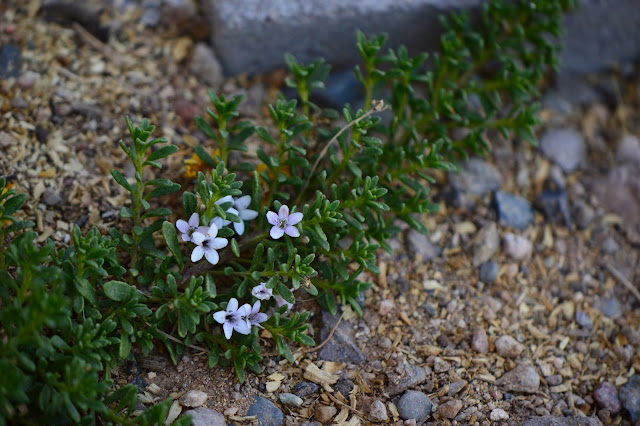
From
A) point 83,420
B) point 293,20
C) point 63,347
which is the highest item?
point 293,20

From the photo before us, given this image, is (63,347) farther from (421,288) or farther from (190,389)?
(421,288)

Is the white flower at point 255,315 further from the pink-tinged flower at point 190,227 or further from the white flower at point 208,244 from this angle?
the pink-tinged flower at point 190,227

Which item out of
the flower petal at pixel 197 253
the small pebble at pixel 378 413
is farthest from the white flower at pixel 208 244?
the small pebble at pixel 378 413

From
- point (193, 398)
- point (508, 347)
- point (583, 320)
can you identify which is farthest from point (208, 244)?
point (583, 320)

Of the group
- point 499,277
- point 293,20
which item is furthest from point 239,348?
point 293,20

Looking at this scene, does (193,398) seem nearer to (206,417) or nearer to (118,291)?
(206,417)

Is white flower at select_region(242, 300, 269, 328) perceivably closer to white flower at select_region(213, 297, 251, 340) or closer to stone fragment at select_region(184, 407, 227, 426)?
white flower at select_region(213, 297, 251, 340)
